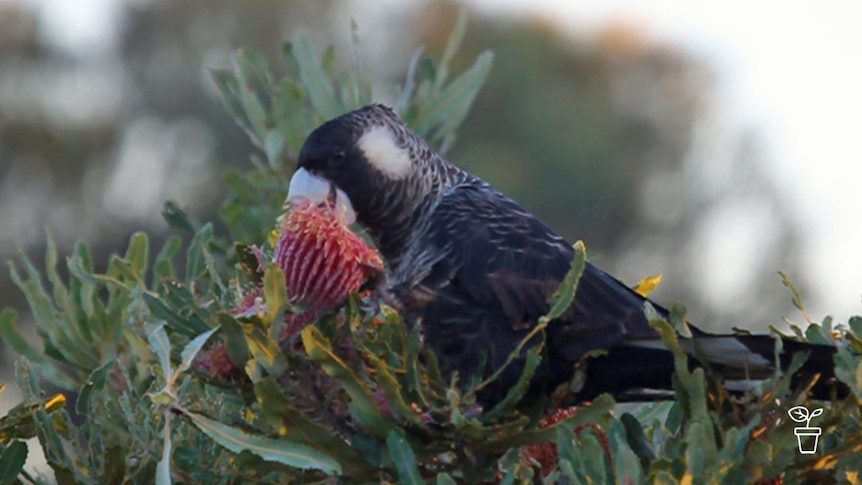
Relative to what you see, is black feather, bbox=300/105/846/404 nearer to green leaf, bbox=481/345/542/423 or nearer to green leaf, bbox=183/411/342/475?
A: green leaf, bbox=481/345/542/423

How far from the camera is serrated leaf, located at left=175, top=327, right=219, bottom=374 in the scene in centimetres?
217

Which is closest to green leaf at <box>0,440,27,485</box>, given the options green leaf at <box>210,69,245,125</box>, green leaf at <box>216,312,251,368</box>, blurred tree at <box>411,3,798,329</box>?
green leaf at <box>216,312,251,368</box>

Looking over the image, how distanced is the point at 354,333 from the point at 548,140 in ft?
50.5

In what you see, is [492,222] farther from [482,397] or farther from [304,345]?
[304,345]

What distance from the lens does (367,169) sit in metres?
3.24

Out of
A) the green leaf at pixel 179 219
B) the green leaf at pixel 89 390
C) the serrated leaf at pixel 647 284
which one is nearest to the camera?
the green leaf at pixel 89 390

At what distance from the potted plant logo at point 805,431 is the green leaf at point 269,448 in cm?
74

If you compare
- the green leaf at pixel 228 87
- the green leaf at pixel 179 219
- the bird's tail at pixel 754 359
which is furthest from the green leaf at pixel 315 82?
the bird's tail at pixel 754 359

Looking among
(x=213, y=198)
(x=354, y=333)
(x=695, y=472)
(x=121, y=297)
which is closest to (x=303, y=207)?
(x=354, y=333)

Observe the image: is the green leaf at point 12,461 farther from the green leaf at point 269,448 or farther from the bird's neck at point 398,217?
the bird's neck at point 398,217

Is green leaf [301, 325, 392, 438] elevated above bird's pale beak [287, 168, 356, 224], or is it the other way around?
bird's pale beak [287, 168, 356, 224]

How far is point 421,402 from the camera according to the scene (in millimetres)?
2271

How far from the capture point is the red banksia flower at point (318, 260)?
7.73 feet

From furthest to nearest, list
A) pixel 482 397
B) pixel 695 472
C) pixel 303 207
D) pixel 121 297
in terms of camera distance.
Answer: pixel 121 297, pixel 482 397, pixel 303 207, pixel 695 472
